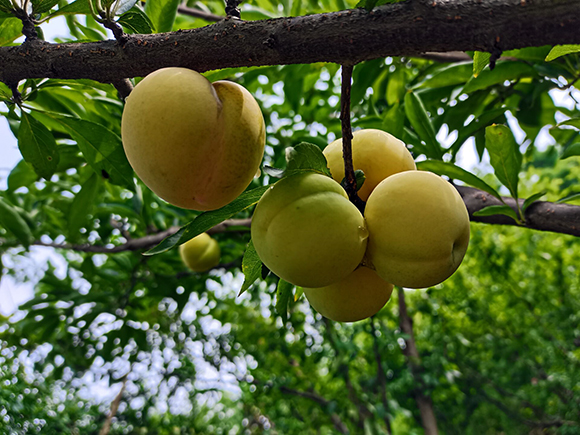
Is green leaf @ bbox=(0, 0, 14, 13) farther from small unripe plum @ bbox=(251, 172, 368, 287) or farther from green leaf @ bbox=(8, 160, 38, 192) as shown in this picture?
green leaf @ bbox=(8, 160, 38, 192)

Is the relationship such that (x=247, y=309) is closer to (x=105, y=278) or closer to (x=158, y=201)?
(x=105, y=278)

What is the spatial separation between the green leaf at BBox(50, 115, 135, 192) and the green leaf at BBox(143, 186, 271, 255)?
1.63ft

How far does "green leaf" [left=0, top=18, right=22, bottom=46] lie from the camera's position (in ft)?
3.23

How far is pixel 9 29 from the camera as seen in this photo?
100 cm

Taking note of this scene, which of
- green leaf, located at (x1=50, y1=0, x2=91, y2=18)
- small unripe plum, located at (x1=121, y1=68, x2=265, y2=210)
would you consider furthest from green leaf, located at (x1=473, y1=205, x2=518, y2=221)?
green leaf, located at (x1=50, y1=0, x2=91, y2=18)

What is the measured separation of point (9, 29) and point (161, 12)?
35 cm

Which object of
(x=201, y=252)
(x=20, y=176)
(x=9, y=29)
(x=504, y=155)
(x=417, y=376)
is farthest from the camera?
(x=417, y=376)

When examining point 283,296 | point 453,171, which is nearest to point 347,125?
point 283,296

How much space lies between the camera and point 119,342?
2783 millimetres

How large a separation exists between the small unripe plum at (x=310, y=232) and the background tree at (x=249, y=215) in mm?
137

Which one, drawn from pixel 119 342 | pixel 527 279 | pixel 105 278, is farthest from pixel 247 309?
pixel 527 279

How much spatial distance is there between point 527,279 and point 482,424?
9.78ft

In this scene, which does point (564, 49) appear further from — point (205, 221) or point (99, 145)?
point (99, 145)

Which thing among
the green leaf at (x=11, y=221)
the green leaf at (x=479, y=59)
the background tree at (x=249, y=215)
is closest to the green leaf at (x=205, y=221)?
the background tree at (x=249, y=215)
